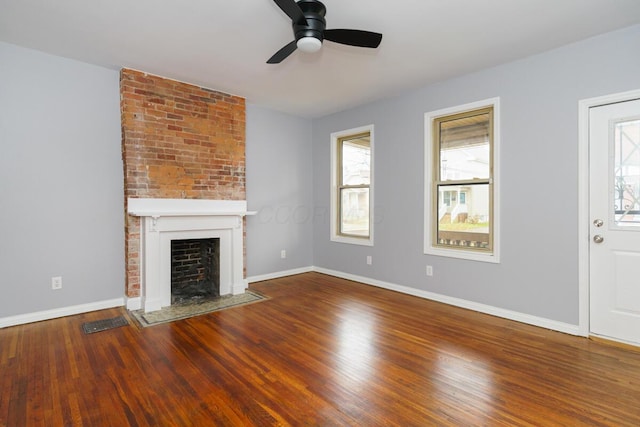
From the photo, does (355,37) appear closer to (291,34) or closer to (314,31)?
(314,31)

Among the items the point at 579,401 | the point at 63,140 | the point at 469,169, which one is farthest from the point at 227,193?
the point at 579,401

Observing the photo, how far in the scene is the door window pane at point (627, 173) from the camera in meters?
2.69

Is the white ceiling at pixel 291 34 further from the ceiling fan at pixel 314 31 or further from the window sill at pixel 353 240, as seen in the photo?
the window sill at pixel 353 240

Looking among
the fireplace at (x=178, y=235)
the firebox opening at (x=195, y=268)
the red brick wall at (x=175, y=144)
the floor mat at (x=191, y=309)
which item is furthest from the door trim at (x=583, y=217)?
the firebox opening at (x=195, y=268)


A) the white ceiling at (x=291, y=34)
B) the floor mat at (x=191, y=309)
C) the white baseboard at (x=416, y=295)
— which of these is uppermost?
the white ceiling at (x=291, y=34)

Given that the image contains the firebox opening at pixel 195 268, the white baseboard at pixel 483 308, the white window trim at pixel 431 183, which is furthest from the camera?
the firebox opening at pixel 195 268

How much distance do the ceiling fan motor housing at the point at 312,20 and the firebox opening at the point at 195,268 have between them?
2814 mm

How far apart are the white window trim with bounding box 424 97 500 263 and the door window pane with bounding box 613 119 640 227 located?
936 mm

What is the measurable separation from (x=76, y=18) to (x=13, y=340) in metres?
2.80

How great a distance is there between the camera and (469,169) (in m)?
3.80

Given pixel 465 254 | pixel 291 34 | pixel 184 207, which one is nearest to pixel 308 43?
pixel 291 34

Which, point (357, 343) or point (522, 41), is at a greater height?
point (522, 41)

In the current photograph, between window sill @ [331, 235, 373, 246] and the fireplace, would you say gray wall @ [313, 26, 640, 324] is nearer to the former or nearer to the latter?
window sill @ [331, 235, 373, 246]

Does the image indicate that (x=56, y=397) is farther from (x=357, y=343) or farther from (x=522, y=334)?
(x=522, y=334)
